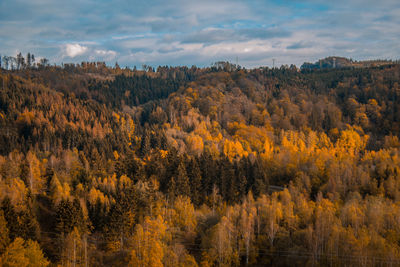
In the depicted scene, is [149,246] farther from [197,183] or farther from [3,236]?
[197,183]

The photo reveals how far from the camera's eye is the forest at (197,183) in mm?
50562

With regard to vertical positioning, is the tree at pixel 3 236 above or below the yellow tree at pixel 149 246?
above

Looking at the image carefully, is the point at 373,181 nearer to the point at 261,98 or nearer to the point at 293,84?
the point at 261,98

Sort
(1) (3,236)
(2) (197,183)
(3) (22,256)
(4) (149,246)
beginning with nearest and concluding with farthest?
(3) (22,256)
(1) (3,236)
(4) (149,246)
(2) (197,183)

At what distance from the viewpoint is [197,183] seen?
244 ft

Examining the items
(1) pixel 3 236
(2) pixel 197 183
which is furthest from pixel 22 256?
(2) pixel 197 183

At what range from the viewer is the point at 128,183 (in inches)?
2896

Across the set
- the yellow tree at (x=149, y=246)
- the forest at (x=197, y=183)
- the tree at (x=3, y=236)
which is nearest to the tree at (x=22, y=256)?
the forest at (x=197, y=183)

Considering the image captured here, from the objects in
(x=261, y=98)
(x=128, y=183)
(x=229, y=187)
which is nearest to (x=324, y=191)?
(x=229, y=187)

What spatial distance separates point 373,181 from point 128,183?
56.7 meters

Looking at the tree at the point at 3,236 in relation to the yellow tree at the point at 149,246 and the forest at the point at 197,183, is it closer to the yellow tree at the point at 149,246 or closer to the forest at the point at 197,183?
the forest at the point at 197,183

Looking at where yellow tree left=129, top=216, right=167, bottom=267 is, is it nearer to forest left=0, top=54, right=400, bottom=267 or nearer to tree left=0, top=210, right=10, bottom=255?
forest left=0, top=54, right=400, bottom=267

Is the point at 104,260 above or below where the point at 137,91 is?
Answer: below

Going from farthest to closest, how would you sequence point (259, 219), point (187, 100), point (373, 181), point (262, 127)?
1. point (187, 100)
2. point (262, 127)
3. point (373, 181)
4. point (259, 219)
